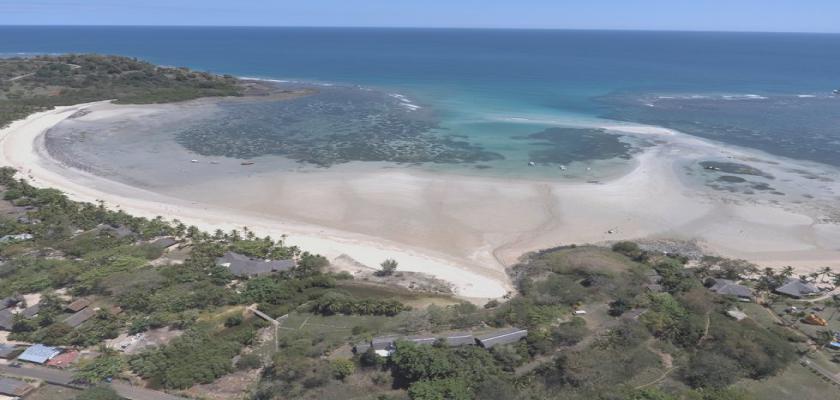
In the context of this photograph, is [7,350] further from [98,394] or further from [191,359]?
[191,359]

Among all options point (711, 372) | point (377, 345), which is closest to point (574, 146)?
point (711, 372)

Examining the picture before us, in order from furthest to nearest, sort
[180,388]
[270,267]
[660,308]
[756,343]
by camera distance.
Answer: [270,267]
[660,308]
[756,343]
[180,388]

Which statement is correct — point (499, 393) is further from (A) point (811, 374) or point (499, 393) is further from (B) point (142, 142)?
(B) point (142, 142)

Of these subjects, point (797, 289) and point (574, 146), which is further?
point (574, 146)

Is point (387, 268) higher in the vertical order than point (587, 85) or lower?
lower

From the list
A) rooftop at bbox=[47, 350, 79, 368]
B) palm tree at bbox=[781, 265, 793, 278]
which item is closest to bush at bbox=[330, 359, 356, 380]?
rooftop at bbox=[47, 350, 79, 368]

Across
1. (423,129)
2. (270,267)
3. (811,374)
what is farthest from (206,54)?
(811,374)

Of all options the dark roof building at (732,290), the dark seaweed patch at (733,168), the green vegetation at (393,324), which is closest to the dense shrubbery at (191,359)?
the green vegetation at (393,324)
